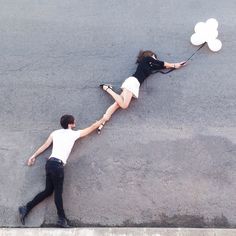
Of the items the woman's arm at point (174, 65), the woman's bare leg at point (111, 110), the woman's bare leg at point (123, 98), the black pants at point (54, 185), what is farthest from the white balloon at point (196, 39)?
the black pants at point (54, 185)

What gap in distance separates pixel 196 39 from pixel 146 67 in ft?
3.69

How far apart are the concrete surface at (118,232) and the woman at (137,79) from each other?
170 cm

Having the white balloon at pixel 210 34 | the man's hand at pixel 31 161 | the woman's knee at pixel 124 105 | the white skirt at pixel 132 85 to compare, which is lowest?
the man's hand at pixel 31 161

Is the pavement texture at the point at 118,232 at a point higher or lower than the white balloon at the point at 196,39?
lower

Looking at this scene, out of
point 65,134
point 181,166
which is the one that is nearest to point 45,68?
point 65,134

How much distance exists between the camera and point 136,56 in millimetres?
7566

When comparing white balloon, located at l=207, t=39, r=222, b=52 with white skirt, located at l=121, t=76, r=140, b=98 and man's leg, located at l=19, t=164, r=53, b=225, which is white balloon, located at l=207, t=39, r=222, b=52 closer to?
white skirt, located at l=121, t=76, r=140, b=98

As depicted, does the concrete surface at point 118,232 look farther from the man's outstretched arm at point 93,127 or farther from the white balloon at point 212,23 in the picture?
the white balloon at point 212,23

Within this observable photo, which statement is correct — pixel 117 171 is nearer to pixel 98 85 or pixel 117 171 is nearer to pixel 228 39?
pixel 98 85

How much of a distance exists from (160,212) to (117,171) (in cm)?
89

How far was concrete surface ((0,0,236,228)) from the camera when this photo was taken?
→ 6184 millimetres

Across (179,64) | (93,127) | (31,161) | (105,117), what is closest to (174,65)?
(179,64)

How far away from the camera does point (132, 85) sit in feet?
22.8

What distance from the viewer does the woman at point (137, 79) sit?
6910mm
